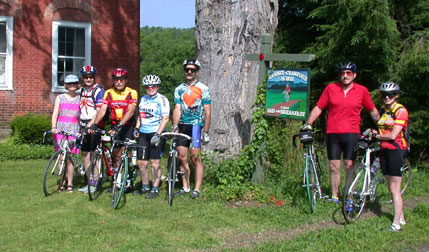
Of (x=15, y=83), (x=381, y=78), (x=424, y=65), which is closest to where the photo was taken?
(x=424, y=65)

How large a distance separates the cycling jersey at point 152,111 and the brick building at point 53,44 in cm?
844

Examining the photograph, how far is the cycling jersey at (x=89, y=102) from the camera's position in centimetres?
822

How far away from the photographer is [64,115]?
8.31 metres

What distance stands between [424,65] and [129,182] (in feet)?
21.3

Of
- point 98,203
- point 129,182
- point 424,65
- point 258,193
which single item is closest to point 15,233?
point 98,203

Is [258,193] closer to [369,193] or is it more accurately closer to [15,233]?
[369,193]

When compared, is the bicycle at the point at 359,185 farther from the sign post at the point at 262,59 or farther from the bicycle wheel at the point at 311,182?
the sign post at the point at 262,59

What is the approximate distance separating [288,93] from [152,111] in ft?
6.89

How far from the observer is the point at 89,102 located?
27.1 ft

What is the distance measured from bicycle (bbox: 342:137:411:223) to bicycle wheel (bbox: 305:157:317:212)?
1.75ft

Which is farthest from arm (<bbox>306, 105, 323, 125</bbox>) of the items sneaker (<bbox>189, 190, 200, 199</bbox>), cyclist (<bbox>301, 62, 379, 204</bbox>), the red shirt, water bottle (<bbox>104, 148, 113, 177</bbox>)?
water bottle (<bbox>104, 148, 113, 177</bbox>)

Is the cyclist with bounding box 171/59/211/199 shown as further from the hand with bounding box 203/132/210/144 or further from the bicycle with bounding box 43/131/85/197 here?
the bicycle with bounding box 43/131/85/197

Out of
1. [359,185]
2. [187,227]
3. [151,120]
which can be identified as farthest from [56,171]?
[359,185]

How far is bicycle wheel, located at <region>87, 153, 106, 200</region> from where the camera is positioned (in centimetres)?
774
